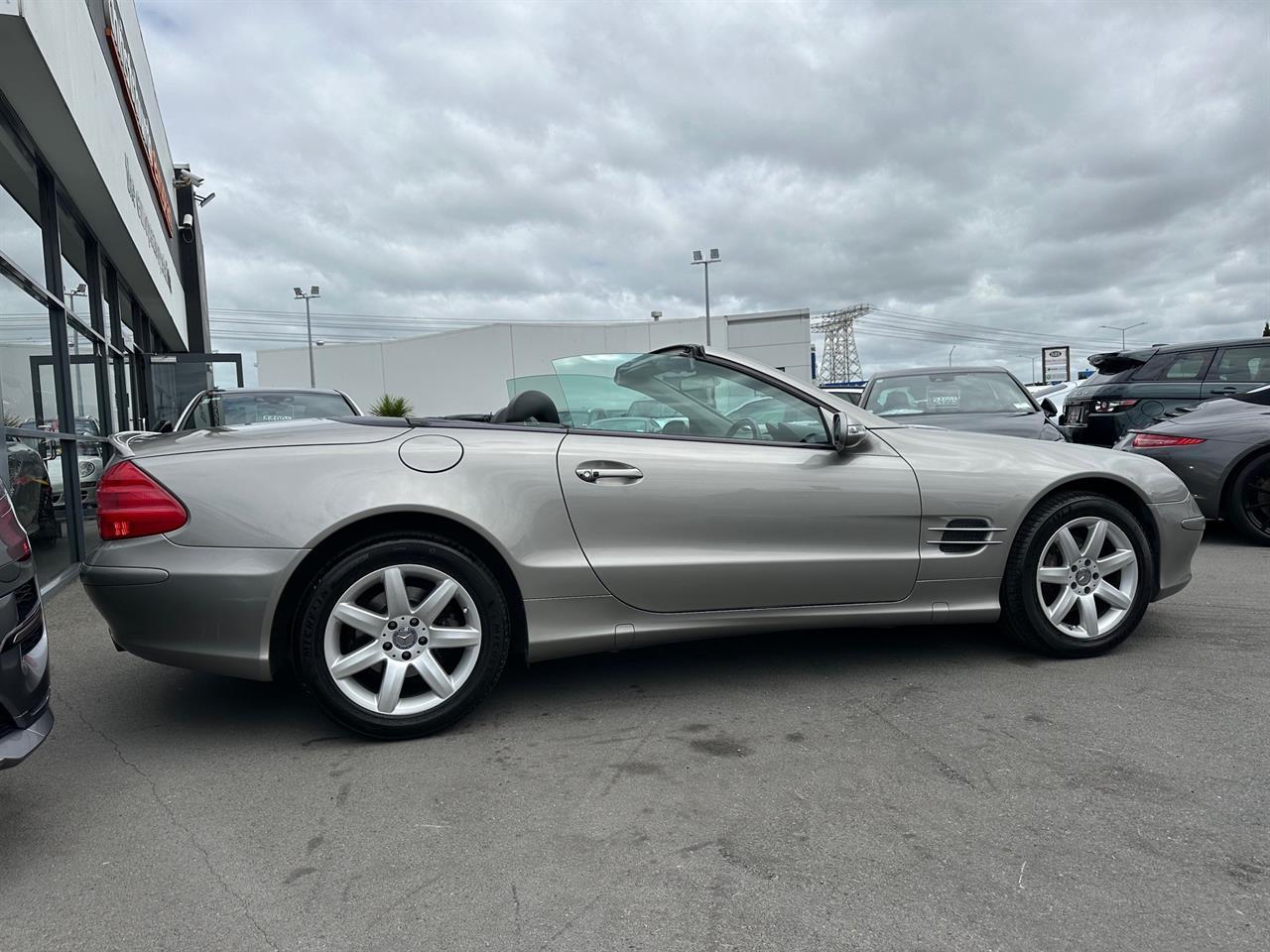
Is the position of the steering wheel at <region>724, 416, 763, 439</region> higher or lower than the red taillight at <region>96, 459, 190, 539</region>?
higher

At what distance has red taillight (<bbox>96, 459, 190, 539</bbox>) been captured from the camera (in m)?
2.84

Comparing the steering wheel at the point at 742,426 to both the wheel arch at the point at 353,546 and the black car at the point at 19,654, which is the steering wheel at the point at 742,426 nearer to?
the wheel arch at the point at 353,546

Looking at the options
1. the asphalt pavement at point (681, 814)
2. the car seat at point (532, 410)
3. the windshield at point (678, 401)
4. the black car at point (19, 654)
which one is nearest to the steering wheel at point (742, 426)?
the windshield at point (678, 401)

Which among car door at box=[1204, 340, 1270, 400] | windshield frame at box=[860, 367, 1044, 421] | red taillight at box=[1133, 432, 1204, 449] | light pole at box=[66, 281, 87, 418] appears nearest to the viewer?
red taillight at box=[1133, 432, 1204, 449]

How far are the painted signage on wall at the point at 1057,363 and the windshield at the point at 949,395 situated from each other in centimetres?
2665

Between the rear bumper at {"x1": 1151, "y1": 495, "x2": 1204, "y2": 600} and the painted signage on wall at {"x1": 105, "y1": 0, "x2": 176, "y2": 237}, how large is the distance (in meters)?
11.1

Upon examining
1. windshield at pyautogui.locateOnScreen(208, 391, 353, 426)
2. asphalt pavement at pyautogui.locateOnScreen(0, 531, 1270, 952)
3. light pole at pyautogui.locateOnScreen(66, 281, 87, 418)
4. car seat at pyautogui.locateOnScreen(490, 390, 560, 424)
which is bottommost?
asphalt pavement at pyautogui.locateOnScreen(0, 531, 1270, 952)

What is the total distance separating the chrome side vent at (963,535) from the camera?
355cm

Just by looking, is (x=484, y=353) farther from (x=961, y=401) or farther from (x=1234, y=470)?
(x=1234, y=470)

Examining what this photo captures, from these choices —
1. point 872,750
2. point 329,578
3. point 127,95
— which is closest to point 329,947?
point 329,578

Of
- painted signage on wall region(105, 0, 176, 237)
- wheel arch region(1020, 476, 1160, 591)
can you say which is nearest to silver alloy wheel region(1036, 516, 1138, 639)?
wheel arch region(1020, 476, 1160, 591)

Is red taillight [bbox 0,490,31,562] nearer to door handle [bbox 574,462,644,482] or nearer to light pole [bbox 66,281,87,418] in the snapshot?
door handle [bbox 574,462,644,482]

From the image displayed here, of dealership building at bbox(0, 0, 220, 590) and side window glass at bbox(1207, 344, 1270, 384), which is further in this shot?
side window glass at bbox(1207, 344, 1270, 384)

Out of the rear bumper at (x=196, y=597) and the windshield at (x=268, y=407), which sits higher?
the windshield at (x=268, y=407)
